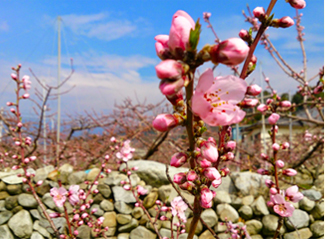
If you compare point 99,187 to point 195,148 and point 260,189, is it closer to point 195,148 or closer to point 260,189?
point 260,189

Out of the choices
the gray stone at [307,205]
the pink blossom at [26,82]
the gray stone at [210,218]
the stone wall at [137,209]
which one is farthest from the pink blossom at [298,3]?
the gray stone at [307,205]

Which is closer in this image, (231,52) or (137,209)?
(231,52)

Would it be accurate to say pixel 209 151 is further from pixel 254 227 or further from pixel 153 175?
pixel 254 227

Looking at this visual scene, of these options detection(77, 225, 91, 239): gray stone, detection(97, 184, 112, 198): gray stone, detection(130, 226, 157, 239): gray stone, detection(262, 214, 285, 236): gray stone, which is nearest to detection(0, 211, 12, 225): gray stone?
detection(77, 225, 91, 239): gray stone

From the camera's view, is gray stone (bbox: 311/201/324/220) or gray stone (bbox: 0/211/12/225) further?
gray stone (bbox: 311/201/324/220)

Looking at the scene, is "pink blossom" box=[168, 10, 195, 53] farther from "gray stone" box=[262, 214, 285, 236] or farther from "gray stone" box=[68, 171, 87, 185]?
"gray stone" box=[262, 214, 285, 236]

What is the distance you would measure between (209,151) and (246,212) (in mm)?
3524

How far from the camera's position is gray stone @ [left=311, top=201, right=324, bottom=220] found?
374cm

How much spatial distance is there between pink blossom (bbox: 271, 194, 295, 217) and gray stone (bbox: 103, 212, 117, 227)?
2782mm

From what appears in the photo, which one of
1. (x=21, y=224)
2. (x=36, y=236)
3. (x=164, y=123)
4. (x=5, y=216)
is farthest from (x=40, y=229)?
(x=164, y=123)

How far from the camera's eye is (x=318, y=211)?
3.78 meters

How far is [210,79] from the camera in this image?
59 cm

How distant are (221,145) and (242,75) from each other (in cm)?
28

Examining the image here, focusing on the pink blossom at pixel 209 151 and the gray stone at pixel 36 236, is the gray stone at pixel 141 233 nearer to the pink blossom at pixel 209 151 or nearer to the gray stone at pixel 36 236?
the gray stone at pixel 36 236
